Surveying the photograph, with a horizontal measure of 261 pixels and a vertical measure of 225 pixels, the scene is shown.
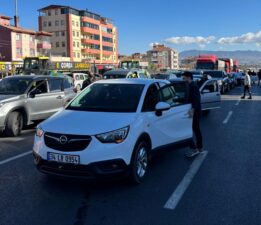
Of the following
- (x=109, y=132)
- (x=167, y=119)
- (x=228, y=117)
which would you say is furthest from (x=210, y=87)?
(x=109, y=132)

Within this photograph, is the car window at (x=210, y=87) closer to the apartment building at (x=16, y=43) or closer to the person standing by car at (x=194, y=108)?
the person standing by car at (x=194, y=108)

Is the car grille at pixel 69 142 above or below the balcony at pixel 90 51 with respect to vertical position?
below

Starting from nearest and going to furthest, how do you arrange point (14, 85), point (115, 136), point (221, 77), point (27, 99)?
point (115, 136)
point (27, 99)
point (14, 85)
point (221, 77)

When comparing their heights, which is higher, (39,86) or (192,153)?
(39,86)

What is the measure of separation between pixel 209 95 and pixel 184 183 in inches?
323

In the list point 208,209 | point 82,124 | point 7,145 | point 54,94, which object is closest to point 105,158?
point 82,124

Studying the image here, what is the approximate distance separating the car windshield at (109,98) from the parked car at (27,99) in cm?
371

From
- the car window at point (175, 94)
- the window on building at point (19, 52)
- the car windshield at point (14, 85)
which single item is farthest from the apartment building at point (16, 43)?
the car window at point (175, 94)

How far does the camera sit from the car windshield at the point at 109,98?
5.75m

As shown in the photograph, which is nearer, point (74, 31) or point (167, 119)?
point (167, 119)

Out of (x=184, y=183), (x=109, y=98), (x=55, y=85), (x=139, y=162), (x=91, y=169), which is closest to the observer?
(x=91, y=169)

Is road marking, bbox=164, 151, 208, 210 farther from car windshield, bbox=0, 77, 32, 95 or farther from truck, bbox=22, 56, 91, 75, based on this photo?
truck, bbox=22, 56, 91, 75

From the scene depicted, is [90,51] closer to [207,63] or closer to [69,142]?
[207,63]

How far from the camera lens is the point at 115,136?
495 centimetres
